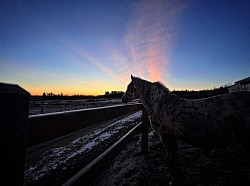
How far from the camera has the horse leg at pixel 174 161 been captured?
2717mm

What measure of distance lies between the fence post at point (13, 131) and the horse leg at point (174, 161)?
2543 millimetres

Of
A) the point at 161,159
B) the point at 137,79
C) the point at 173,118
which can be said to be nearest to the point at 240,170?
the point at 161,159

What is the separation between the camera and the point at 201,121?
2451 mm

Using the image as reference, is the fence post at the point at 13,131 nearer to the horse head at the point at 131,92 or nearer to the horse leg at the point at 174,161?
the horse leg at the point at 174,161

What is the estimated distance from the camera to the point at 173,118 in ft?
9.06

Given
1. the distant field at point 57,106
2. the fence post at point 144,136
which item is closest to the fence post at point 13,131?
the fence post at point 144,136

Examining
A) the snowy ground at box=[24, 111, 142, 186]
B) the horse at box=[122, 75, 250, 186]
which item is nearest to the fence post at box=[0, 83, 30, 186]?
the snowy ground at box=[24, 111, 142, 186]

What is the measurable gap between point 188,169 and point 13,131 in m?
3.38

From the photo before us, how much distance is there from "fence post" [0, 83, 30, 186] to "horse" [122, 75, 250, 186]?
7.66 feet

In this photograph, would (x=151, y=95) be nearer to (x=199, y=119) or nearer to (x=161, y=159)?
(x=199, y=119)

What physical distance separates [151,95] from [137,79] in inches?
29.6

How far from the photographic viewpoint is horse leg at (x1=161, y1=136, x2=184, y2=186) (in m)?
2.72

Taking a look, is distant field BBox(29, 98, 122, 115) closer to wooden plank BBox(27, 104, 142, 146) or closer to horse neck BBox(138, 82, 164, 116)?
horse neck BBox(138, 82, 164, 116)

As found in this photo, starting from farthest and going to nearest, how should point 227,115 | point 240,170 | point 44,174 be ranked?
point 44,174
point 240,170
point 227,115
